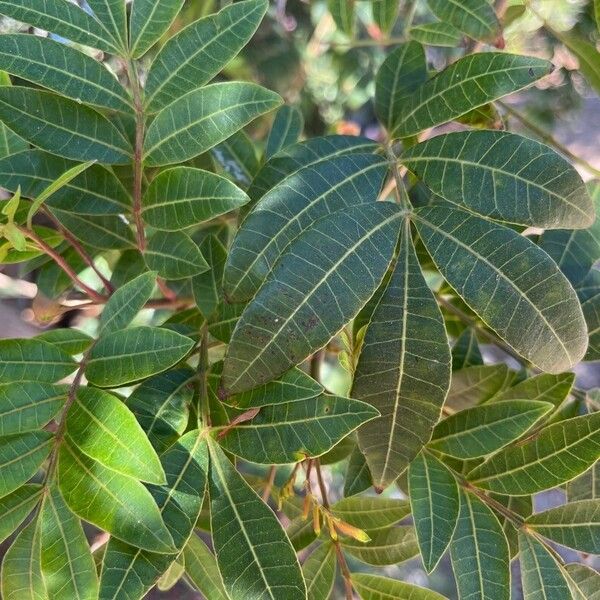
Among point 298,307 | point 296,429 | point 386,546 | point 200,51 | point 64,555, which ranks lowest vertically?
point 386,546

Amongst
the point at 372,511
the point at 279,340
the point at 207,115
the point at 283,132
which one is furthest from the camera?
the point at 283,132

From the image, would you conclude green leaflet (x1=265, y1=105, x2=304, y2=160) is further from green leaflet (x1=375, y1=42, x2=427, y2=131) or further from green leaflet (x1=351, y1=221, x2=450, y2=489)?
green leaflet (x1=351, y1=221, x2=450, y2=489)

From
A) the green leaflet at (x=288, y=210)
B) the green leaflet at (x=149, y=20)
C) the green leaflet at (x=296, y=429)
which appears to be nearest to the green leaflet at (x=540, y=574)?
the green leaflet at (x=296, y=429)

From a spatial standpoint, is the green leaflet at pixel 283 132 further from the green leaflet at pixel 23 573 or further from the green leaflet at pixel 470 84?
the green leaflet at pixel 23 573

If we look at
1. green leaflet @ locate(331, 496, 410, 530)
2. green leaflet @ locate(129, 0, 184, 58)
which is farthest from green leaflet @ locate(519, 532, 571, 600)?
green leaflet @ locate(129, 0, 184, 58)

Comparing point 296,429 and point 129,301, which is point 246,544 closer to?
point 296,429

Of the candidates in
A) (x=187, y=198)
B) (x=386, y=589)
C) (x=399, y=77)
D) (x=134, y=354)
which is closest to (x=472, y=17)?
(x=399, y=77)

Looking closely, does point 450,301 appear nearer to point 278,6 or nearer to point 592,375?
point 278,6
